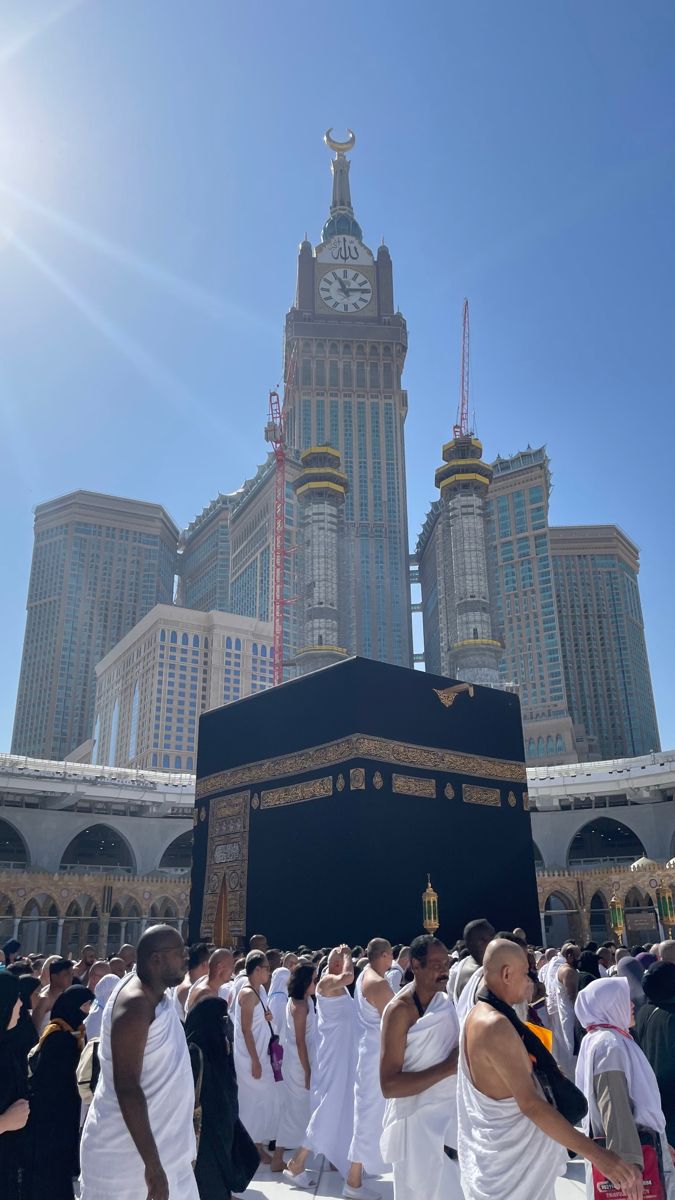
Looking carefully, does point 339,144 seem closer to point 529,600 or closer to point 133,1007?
point 529,600

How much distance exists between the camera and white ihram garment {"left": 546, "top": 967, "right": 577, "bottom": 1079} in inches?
246

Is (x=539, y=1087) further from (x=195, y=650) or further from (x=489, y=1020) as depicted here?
(x=195, y=650)

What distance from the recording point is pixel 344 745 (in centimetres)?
1535

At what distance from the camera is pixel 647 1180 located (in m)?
2.77

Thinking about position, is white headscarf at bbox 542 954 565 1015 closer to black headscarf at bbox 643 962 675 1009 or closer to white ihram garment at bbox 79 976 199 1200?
black headscarf at bbox 643 962 675 1009

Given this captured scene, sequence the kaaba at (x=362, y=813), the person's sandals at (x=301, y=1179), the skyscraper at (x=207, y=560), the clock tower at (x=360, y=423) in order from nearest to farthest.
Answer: the person's sandals at (x=301, y=1179), the kaaba at (x=362, y=813), the clock tower at (x=360, y=423), the skyscraper at (x=207, y=560)

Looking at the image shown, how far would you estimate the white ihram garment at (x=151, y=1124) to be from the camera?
2629 millimetres

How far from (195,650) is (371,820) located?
54850mm

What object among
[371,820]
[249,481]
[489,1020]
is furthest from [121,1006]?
[249,481]

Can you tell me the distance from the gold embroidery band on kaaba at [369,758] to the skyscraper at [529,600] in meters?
50.5

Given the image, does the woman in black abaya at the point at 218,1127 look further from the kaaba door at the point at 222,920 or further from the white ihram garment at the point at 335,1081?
the kaaba door at the point at 222,920

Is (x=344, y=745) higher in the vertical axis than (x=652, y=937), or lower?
higher

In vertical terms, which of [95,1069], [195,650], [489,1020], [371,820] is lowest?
[95,1069]

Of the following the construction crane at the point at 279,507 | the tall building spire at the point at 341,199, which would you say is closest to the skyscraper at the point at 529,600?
the construction crane at the point at 279,507
